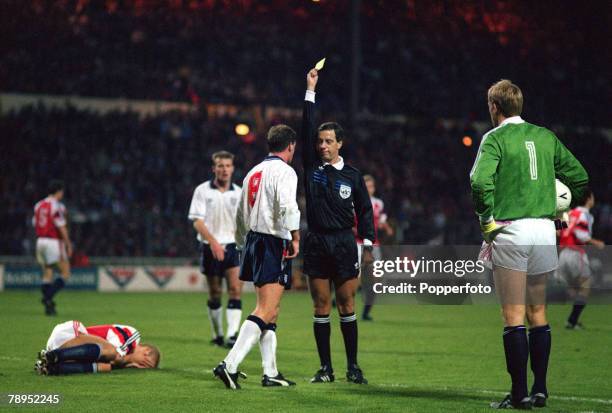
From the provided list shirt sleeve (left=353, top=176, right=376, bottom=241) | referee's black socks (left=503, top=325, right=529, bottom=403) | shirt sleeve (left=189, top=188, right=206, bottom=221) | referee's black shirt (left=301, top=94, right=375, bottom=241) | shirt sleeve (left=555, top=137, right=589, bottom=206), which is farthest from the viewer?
shirt sleeve (left=189, top=188, right=206, bottom=221)

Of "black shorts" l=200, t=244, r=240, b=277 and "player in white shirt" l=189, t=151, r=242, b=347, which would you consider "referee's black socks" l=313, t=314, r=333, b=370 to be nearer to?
"player in white shirt" l=189, t=151, r=242, b=347

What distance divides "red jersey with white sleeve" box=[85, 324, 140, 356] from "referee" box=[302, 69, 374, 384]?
196 centimetres

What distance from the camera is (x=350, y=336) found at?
941 cm

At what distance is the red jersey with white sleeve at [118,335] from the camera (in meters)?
9.95

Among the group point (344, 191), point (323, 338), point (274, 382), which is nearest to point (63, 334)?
point (274, 382)

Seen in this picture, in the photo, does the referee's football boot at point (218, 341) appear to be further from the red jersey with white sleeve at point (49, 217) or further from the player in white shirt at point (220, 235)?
the red jersey with white sleeve at point (49, 217)

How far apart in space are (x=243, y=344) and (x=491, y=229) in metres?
2.43

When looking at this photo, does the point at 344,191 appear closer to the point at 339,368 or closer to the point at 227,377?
the point at 227,377

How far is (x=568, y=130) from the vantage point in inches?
1401

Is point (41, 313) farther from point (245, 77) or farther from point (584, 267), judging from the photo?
point (245, 77)

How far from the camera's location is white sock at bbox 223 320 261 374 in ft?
28.1

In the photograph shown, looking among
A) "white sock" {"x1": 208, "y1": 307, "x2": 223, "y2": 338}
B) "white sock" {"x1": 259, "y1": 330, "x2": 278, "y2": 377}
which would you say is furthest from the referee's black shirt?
"white sock" {"x1": 208, "y1": 307, "x2": 223, "y2": 338}

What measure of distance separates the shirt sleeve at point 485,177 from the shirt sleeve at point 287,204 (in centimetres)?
189

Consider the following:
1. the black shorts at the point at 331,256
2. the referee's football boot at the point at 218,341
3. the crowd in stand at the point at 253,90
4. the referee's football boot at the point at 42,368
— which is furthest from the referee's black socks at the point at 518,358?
the crowd in stand at the point at 253,90
